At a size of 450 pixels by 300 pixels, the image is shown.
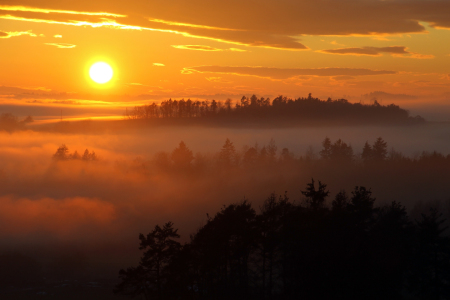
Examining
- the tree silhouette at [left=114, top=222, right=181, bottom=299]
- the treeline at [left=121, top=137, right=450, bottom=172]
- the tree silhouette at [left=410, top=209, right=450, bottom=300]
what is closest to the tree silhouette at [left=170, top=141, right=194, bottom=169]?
the treeline at [left=121, top=137, right=450, bottom=172]

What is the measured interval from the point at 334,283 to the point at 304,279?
176cm

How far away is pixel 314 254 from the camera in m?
25.7

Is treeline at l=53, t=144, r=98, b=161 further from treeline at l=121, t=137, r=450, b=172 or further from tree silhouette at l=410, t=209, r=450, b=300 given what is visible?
tree silhouette at l=410, t=209, r=450, b=300

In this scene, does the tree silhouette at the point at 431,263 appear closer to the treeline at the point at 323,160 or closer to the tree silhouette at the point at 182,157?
the treeline at the point at 323,160

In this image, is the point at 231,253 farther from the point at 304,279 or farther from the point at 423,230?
the point at 423,230

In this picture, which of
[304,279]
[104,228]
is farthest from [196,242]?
[104,228]

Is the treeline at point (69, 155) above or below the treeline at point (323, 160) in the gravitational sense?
below

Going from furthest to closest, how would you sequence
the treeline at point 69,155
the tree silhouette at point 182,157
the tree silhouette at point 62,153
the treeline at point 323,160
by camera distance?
1. the treeline at point 69,155
2. the tree silhouette at point 62,153
3. the tree silhouette at point 182,157
4. the treeline at point 323,160

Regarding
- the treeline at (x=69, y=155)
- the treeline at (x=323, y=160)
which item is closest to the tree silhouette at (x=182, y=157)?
the treeline at (x=323, y=160)

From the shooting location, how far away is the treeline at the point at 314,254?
25.4 metres

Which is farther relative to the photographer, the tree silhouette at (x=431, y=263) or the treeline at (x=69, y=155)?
the treeline at (x=69, y=155)

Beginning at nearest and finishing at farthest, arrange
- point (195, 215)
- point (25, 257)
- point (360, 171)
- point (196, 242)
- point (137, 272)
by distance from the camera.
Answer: point (137, 272) < point (196, 242) < point (25, 257) < point (195, 215) < point (360, 171)

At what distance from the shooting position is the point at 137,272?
33.2 m

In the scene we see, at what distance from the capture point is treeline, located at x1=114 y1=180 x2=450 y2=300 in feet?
83.3
